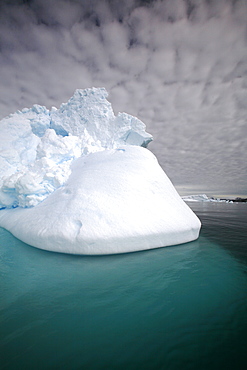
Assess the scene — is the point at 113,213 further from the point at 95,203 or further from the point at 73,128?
the point at 73,128

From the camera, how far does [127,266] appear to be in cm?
Result: 343

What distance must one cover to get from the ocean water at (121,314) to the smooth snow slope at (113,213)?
548 mm

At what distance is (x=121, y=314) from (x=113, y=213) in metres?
2.62

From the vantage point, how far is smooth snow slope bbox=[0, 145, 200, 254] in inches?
158

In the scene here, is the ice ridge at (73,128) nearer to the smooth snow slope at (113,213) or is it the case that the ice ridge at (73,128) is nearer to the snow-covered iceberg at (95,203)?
the snow-covered iceberg at (95,203)

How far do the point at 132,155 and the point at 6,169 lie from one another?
8850 mm

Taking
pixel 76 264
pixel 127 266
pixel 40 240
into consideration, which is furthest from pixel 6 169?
pixel 127 266

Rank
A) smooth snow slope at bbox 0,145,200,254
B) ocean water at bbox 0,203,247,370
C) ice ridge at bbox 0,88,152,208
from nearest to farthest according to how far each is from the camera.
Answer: ocean water at bbox 0,203,247,370 < smooth snow slope at bbox 0,145,200,254 < ice ridge at bbox 0,88,152,208

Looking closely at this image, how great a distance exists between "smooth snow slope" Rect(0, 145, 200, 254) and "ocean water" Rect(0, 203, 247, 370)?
0.55m

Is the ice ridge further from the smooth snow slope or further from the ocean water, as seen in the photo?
the ocean water

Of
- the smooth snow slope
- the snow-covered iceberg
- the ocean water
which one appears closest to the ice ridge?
the snow-covered iceberg

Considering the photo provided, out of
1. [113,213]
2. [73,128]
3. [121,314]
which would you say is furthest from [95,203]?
[73,128]

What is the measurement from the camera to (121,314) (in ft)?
6.70

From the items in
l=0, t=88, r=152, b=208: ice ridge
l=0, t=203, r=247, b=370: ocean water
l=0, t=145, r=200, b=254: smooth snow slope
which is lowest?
l=0, t=203, r=247, b=370: ocean water
